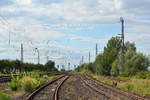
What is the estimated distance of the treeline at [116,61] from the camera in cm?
7462

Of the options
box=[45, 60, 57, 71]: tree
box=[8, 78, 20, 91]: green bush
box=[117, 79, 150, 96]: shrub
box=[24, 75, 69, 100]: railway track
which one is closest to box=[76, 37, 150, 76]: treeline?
box=[117, 79, 150, 96]: shrub

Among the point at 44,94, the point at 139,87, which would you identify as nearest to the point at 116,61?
the point at 139,87

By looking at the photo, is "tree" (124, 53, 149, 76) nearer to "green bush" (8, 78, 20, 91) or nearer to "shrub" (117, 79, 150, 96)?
"shrub" (117, 79, 150, 96)

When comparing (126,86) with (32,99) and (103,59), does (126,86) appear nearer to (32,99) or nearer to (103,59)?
(32,99)

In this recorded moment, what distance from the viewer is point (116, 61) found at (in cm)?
9019

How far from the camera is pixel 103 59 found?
351 ft

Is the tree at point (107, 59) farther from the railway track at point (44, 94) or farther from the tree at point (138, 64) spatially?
the railway track at point (44, 94)

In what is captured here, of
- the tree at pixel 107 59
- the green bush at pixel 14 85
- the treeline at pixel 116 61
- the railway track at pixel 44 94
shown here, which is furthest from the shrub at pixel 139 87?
the tree at pixel 107 59

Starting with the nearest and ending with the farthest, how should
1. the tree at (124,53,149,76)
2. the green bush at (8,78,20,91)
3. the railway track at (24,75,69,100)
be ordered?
the railway track at (24,75,69,100), the green bush at (8,78,20,91), the tree at (124,53,149,76)

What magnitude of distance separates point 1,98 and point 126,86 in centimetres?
1748

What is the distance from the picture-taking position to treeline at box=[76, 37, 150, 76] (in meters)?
74.6

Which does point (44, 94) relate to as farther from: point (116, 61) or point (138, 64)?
point (116, 61)

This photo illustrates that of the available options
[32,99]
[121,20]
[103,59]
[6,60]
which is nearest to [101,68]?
[103,59]

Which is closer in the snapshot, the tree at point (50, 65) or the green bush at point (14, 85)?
the green bush at point (14, 85)
